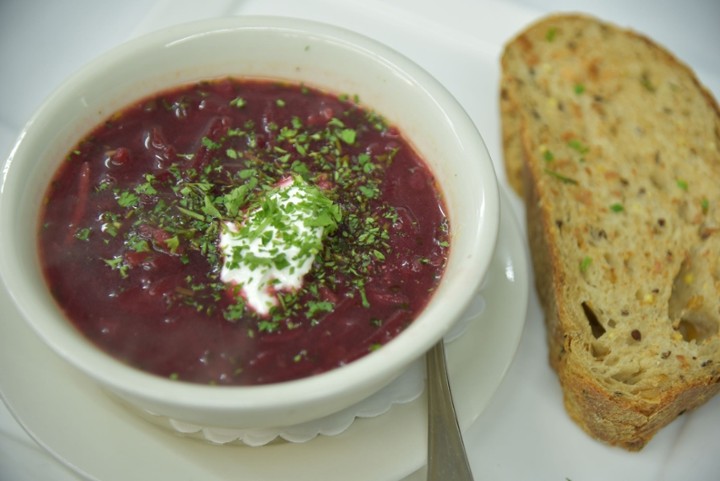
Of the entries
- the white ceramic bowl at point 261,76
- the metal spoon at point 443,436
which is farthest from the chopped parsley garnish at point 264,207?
the metal spoon at point 443,436

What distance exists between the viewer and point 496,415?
307 centimetres

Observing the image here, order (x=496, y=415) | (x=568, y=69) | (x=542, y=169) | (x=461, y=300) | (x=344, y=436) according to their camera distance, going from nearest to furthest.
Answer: (x=461, y=300), (x=344, y=436), (x=496, y=415), (x=542, y=169), (x=568, y=69)

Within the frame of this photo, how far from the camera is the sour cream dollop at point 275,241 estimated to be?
2584 mm

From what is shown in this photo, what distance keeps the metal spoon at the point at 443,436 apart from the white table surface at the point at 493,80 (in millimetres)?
424

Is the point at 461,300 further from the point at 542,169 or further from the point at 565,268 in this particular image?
the point at 542,169

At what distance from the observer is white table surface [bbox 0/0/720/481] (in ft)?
9.70

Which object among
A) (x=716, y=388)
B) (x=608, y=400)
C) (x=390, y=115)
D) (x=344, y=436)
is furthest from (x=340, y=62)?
(x=716, y=388)

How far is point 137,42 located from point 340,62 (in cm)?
83

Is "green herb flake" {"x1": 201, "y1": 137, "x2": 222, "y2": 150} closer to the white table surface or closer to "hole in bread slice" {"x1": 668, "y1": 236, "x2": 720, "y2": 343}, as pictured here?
the white table surface

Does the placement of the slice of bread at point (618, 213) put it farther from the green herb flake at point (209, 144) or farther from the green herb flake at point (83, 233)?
the green herb flake at point (83, 233)

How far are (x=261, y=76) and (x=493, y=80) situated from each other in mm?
1476

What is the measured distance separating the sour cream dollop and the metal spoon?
2.03ft

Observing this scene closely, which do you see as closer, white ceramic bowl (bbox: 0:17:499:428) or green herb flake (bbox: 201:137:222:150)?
white ceramic bowl (bbox: 0:17:499:428)

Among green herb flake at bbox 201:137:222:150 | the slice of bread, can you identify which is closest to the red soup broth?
green herb flake at bbox 201:137:222:150
